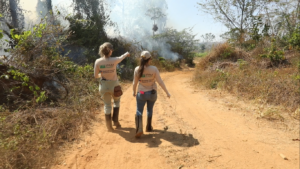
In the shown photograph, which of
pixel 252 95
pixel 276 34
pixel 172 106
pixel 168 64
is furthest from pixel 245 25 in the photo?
pixel 172 106

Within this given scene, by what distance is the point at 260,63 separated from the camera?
9.01 metres

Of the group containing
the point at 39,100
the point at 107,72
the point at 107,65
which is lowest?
the point at 39,100

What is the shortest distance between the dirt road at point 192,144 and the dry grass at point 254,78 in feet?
3.04

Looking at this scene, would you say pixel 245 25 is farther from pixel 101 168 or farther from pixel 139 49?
pixel 101 168

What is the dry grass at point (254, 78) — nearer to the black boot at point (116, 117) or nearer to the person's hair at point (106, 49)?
the black boot at point (116, 117)

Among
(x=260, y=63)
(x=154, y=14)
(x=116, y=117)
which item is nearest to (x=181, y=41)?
(x=154, y=14)

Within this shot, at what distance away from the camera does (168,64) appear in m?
16.8

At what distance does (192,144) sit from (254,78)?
437 centimetres

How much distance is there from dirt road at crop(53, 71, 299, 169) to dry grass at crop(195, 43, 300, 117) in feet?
3.04

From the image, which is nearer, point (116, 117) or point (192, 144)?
point (192, 144)

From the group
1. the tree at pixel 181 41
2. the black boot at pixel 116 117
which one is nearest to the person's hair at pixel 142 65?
the black boot at pixel 116 117

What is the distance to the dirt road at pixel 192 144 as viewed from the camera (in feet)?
10.4

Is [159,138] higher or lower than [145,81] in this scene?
lower

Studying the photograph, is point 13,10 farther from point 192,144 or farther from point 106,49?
point 192,144
